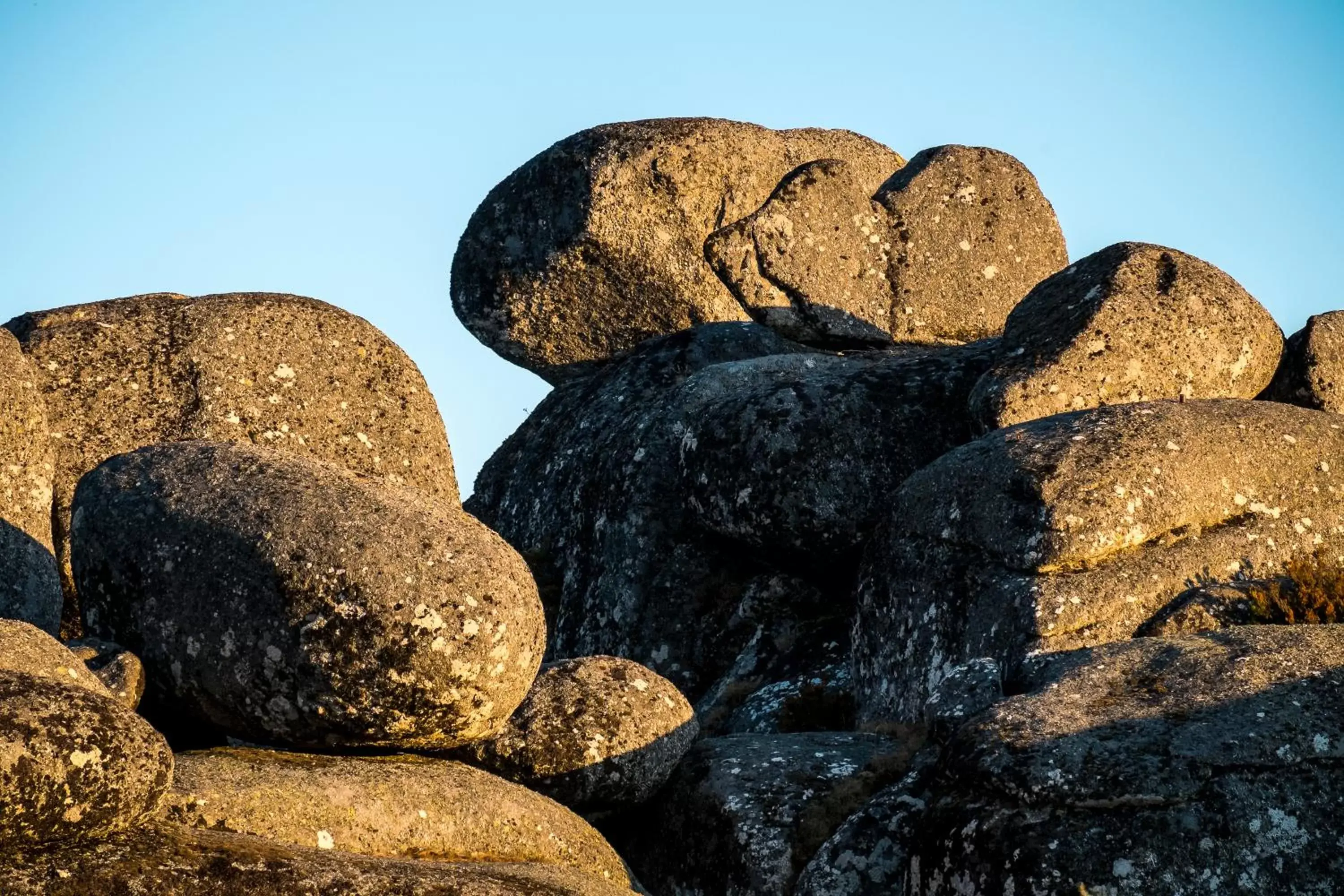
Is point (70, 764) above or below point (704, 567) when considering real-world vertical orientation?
below

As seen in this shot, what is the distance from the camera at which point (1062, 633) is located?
16203 mm

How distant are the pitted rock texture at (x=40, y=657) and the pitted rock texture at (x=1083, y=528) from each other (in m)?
8.65

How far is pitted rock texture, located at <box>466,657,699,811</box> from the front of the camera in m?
14.2

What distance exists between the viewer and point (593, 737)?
570 inches

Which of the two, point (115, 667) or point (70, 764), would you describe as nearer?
point (70, 764)

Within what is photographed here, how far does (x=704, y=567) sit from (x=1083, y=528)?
6.94 meters

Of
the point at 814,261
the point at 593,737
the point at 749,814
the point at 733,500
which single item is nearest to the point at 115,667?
the point at 593,737

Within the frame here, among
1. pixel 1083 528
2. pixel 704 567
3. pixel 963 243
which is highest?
pixel 963 243

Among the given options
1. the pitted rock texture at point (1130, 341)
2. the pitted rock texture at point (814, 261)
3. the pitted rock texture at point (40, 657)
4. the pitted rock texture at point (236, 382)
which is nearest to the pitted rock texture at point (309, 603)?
the pitted rock texture at point (40, 657)

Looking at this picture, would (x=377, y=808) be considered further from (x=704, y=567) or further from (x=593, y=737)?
(x=704, y=567)

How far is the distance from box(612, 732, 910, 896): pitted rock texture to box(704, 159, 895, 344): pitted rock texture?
1270 centimetres

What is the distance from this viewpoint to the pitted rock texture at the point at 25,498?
14.6m

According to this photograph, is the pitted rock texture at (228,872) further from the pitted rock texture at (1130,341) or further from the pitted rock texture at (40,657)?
the pitted rock texture at (1130,341)

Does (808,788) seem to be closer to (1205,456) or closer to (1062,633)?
(1062,633)
